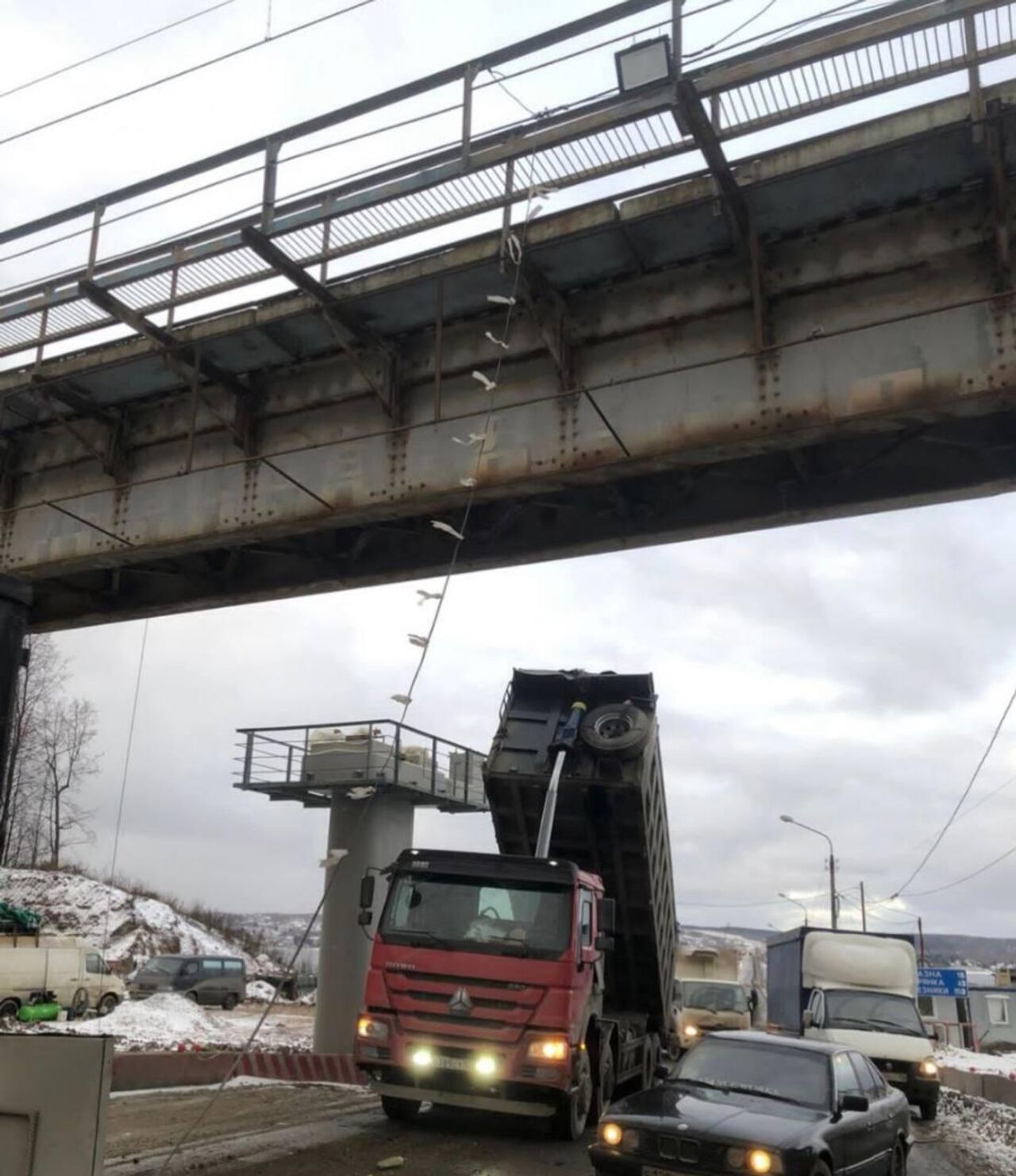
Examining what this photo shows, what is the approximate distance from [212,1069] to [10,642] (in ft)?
20.8

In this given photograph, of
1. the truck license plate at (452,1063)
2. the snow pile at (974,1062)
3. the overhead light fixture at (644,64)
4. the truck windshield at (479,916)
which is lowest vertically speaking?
the snow pile at (974,1062)

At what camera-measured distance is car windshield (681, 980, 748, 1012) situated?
72.9 feet

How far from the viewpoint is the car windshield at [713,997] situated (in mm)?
22234

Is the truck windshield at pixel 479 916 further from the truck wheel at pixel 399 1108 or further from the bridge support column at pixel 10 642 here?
the bridge support column at pixel 10 642

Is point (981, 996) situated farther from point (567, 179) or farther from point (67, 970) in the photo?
point (567, 179)

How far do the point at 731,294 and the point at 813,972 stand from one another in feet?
46.7

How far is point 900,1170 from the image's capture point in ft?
29.6

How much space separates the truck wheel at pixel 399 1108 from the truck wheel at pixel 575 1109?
1564 mm

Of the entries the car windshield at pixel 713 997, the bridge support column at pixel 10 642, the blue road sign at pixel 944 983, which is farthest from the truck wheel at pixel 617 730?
the blue road sign at pixel 944 983

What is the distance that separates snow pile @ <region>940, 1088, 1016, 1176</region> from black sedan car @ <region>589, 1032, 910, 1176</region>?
6.86 feet

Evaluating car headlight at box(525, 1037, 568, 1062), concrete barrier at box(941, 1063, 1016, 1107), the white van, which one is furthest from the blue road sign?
car headlight at box(525, 1037, 568, 1062)

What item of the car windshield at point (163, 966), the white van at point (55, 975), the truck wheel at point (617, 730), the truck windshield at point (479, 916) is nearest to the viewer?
the truck windshield at point (479, 916)

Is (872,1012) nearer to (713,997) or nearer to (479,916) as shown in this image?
(713,997)

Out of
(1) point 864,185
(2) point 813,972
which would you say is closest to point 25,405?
(1) point 864,185
